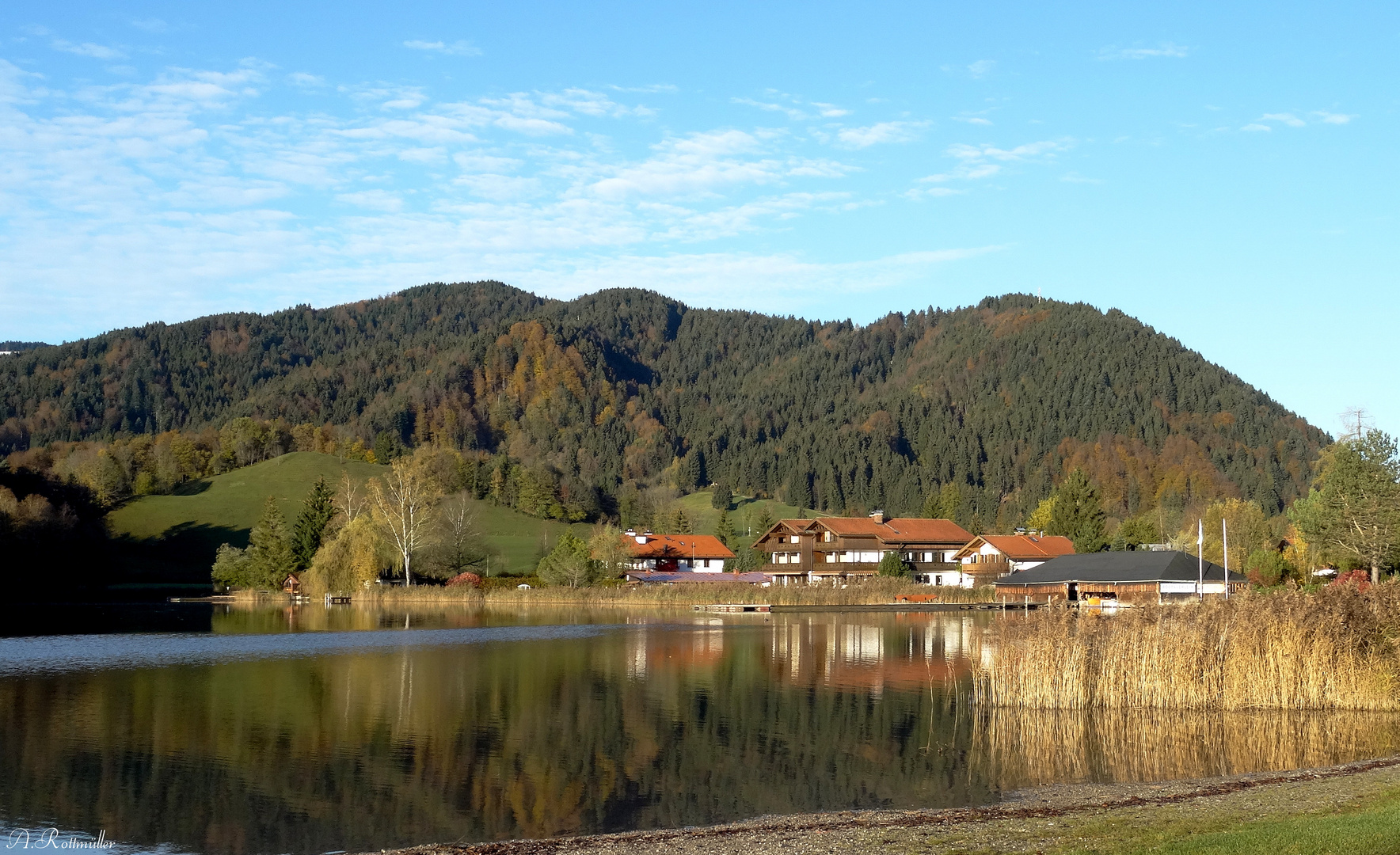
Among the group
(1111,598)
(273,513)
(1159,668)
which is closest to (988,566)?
(1111,598)

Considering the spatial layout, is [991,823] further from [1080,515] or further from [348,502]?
[1080,515]

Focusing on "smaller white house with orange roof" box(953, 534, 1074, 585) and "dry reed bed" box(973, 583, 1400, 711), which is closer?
"dry reed bed" box(973, 583, 1400, 711)

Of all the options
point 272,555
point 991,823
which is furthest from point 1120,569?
point 991,823

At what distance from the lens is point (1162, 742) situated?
2395 cm

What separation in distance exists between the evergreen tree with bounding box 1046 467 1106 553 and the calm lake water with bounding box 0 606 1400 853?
201ft

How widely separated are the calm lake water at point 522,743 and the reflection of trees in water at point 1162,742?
92mm

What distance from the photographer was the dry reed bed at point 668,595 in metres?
81.6

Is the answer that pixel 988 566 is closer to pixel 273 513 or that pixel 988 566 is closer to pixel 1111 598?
pixel 1111 598

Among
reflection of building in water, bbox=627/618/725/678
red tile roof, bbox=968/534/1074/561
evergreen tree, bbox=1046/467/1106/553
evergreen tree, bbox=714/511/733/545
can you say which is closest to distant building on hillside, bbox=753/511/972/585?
red tile roof, bbox=968/534/1074/561

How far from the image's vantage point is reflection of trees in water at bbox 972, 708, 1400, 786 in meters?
21.3

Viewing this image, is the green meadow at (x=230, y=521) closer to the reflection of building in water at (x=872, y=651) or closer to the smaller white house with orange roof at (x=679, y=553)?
the smaller white house with orange roof at (x=679, y=553)

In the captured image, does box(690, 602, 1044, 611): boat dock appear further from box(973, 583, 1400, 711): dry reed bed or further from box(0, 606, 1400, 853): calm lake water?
box(973, 583, 1400, 711): dry reed bed

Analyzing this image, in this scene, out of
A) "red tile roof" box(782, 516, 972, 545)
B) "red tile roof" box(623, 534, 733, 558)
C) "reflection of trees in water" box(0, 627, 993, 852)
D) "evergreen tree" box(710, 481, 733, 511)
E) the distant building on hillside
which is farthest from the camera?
"evergreen tree" box(710, 481, 733, 511)

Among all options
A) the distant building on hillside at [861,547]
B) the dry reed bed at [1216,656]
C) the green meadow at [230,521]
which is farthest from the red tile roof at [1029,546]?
the dry reed bed at [1216,656]
